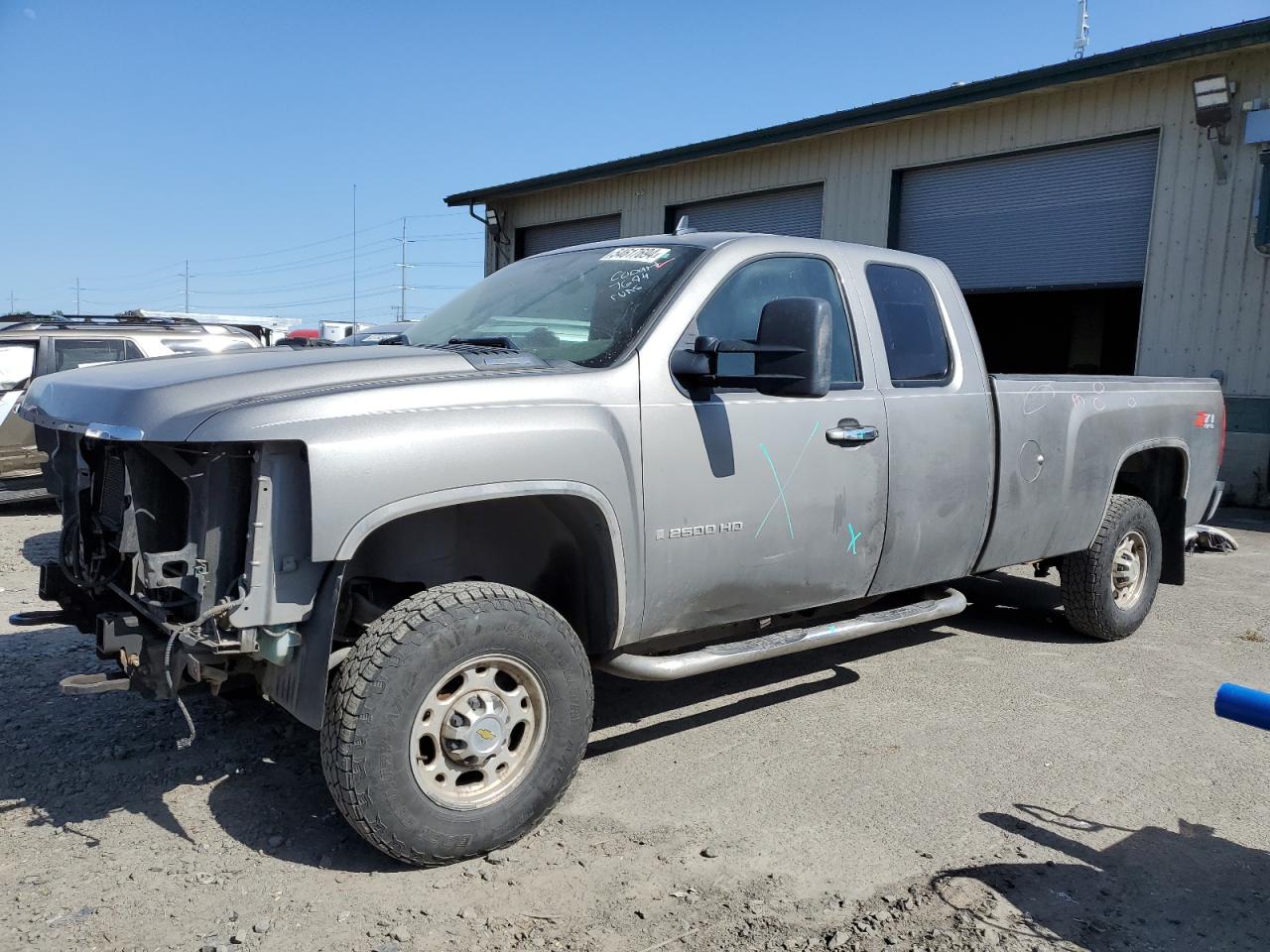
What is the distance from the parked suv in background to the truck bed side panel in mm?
6910

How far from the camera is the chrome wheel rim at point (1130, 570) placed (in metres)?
6.00

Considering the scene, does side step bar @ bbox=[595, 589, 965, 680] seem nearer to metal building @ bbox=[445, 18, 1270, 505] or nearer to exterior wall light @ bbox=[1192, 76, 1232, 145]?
metal building @ bbox=[445, 18, 1270, 505]

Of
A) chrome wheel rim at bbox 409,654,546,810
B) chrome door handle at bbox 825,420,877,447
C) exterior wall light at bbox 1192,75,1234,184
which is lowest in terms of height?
chrome wheel rim at bbox 409,654,546,810

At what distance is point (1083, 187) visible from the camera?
42.4 ft

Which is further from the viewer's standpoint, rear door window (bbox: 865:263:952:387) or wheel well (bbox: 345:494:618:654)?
rear door window (bbox: 865:263:952:387)

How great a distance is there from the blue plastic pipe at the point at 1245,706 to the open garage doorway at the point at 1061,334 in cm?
1804

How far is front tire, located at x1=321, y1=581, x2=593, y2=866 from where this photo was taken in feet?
9.82

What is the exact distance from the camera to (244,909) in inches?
116

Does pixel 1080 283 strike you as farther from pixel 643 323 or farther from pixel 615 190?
pixel 643 323

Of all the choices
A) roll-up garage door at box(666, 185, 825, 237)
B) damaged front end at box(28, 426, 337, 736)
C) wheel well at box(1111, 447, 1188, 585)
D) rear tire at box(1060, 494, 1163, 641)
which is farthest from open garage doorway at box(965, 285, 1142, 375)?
damaged front end at box(28, 426, 337, 736)

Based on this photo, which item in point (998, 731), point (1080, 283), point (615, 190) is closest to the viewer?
point (998, 731)

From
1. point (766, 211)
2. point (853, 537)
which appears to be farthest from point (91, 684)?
point (766, 211)

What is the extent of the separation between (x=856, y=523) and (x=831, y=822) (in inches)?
47.4

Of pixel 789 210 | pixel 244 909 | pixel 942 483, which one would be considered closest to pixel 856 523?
pixel 942 483
